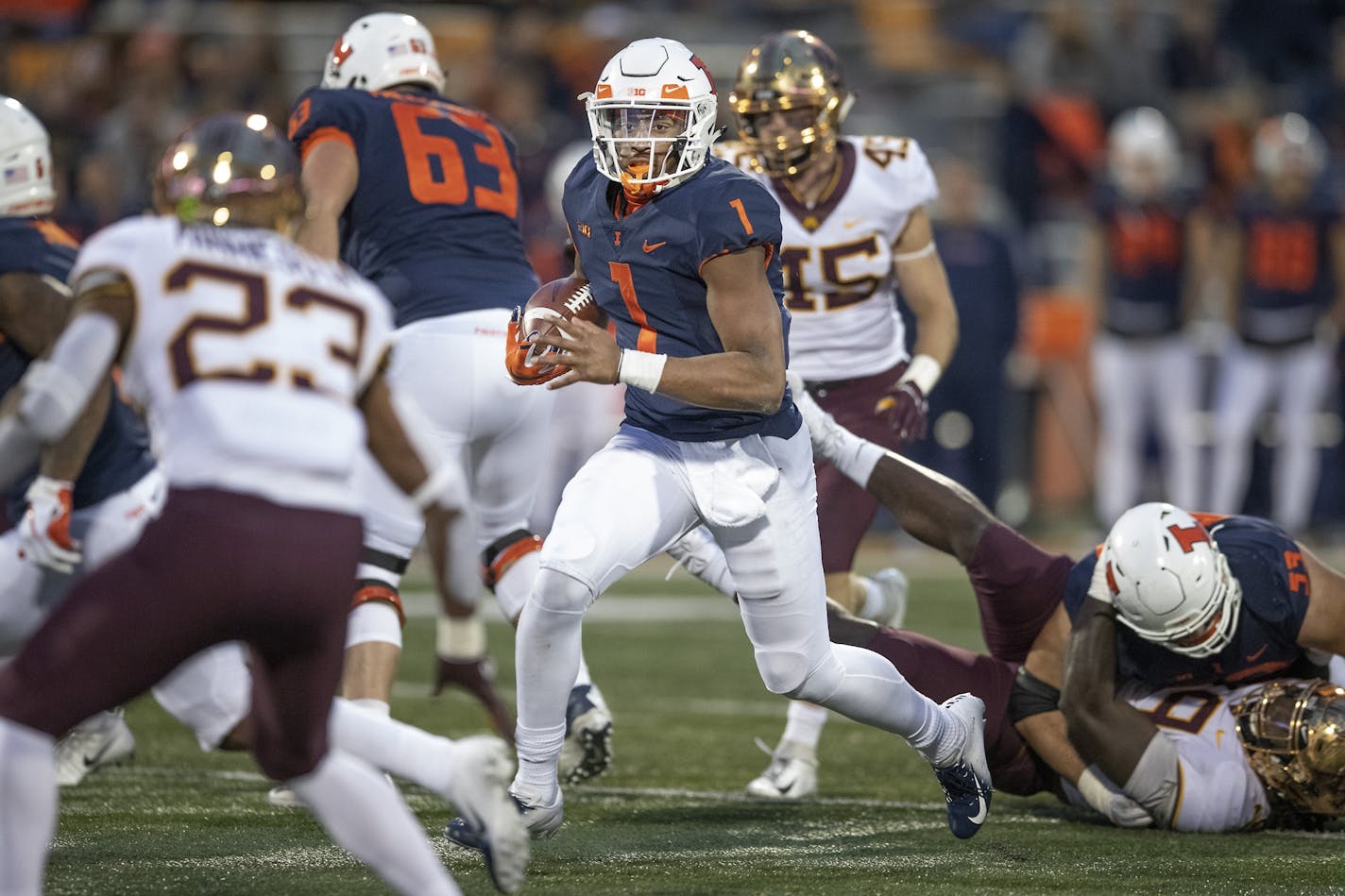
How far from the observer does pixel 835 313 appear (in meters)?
5.49

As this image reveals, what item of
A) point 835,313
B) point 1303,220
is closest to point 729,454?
point 835,313

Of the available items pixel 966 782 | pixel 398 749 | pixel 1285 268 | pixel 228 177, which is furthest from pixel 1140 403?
pixel 228 177

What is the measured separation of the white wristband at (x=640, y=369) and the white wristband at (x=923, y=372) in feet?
5.04

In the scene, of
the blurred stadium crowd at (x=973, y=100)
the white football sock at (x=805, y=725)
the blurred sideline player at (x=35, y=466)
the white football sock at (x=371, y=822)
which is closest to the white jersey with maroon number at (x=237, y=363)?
the white football sock at (x=371, y=822)

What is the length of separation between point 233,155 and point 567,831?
192 centimetres

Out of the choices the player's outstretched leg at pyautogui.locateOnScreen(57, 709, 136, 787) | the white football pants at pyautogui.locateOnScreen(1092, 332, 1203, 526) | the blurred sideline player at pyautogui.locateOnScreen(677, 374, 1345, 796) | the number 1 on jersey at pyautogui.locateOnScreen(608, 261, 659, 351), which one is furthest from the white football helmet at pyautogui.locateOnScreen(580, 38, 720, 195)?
the white football pants at pyautogui.locateOnScreen(1092, 332, 1203, 526)

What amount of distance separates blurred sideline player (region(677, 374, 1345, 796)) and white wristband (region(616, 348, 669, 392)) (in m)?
0.70

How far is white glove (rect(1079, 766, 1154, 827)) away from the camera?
4.49 m

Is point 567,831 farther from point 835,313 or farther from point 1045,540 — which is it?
point 1045,540

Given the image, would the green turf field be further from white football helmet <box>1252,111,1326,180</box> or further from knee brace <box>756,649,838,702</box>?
white football helmet <box>1252,111,1326,180</box>

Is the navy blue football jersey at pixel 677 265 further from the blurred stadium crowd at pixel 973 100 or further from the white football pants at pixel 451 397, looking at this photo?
the blurred stadium crowd at pixel 973 100

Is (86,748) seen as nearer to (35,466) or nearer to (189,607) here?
(35,466)

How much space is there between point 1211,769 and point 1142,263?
22.4ft

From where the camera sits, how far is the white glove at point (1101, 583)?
443 centimetres
